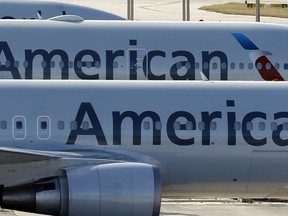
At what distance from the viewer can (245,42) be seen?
1592 inches

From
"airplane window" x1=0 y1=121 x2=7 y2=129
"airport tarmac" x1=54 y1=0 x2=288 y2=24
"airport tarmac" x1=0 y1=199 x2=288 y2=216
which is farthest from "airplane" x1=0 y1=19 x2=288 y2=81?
"airport tarmac" x1=54 y1=0 x2=288 y2=24

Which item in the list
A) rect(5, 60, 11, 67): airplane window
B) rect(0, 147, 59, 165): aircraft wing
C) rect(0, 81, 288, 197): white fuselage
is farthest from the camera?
rect(5, 60, 11, 67): airplane window

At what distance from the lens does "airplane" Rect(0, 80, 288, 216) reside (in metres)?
27.4

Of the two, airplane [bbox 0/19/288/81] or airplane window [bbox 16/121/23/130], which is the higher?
airplane [bbox 0/19/288/81]

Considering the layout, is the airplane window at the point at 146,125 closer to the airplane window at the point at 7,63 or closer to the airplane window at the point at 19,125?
the airplane window at the point at 19,125

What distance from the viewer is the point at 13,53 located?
38562mm

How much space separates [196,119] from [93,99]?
2470 mm

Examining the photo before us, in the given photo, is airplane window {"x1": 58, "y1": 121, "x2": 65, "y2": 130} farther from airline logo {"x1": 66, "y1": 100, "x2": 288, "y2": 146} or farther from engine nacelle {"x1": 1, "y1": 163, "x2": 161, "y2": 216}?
engine nacelle {"x1": 1, "y1": 163, "x2": 161, "y2": 216}

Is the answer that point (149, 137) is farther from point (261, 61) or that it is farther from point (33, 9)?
point (33, 9)

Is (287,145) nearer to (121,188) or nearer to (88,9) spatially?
(121,188)

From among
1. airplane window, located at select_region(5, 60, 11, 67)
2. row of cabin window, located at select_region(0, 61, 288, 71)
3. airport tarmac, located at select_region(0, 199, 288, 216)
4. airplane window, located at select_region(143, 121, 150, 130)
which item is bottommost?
airport tarmac, located at select_region(0, 199, 288, 216)

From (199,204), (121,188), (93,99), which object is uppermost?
(93,99)

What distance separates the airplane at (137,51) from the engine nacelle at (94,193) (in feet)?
39.4

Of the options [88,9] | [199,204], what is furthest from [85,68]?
[88,9]
